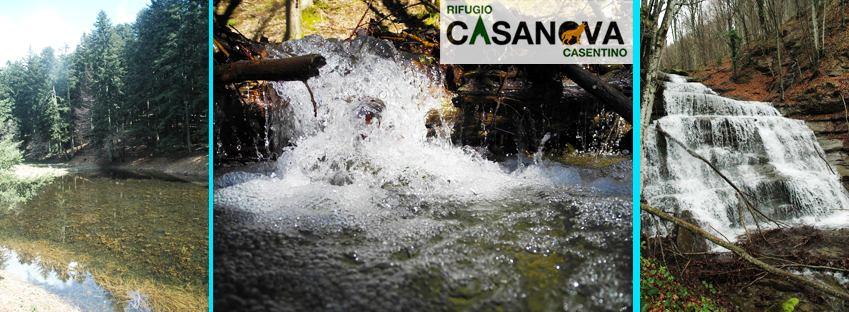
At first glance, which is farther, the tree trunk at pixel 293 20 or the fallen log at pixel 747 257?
the fallen log at pixel 747 257

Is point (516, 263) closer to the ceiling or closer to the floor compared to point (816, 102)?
closer to the floor

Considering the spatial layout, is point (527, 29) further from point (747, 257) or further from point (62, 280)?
point (62, 280)

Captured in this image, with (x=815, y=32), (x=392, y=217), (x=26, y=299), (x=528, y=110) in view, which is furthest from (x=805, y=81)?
(x=26, y=299)

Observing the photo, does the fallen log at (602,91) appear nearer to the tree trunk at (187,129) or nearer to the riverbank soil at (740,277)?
the riverbank soil at (740,277)

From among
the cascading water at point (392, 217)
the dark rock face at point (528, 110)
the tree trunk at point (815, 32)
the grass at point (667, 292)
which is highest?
the tree trunk at point (815, 32)

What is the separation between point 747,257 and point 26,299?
7.73 m

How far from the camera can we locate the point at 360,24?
5.69 ft

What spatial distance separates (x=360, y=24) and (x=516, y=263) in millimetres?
1108

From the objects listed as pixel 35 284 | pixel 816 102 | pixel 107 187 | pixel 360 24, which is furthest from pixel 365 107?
pixel 107 187

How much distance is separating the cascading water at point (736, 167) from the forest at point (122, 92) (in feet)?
25.3

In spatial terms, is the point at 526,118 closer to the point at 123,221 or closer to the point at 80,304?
the point at 80,304

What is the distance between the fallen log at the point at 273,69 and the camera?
158 centimetres

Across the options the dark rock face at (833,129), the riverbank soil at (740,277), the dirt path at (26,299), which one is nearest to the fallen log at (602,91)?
the riverbank soil at (740,277)

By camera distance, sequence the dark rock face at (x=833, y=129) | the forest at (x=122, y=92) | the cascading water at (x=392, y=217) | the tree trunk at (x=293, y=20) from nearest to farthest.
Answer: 1. the cascading water at (x=392, y=217)
2. the tree trunk at (x=293, y=20)
3. the dark rock face at (x=833, y=129)
4. the forest at (x=122, y=92)
